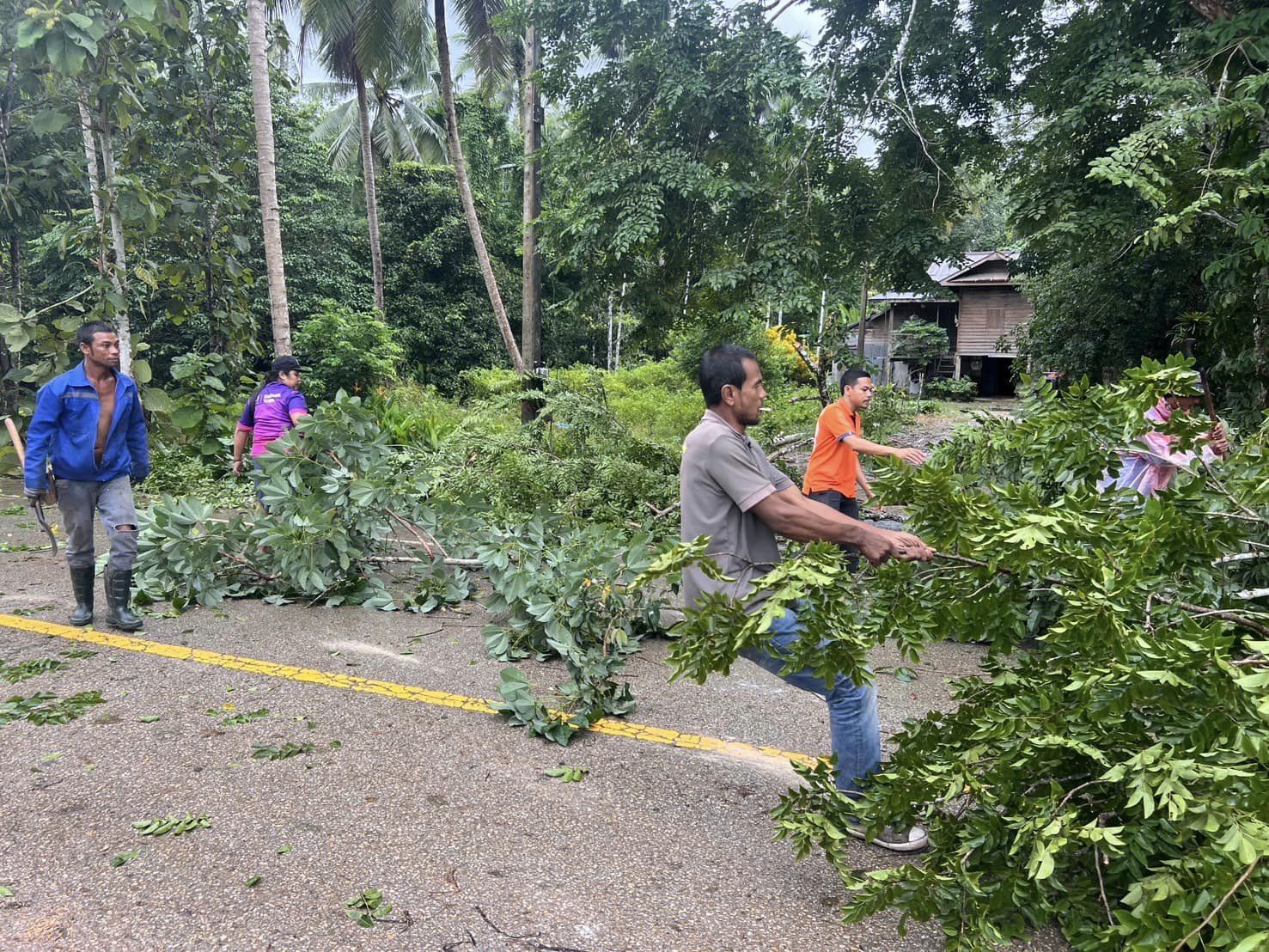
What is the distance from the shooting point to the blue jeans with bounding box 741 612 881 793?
298cm

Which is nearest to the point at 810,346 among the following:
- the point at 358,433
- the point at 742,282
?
the point at 742,282

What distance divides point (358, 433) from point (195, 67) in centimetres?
758

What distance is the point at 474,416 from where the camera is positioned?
34.9ft

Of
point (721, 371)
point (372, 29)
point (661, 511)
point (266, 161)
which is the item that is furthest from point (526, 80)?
point (721, 371)

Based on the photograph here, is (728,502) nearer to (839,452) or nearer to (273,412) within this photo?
(839,452)

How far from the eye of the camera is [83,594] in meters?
5.46

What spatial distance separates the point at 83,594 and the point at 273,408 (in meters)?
2.18

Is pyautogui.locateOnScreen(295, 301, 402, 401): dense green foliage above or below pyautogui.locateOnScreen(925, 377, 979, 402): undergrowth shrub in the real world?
above

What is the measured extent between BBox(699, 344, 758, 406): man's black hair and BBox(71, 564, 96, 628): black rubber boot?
447 cm

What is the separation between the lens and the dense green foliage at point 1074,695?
6.48 ft

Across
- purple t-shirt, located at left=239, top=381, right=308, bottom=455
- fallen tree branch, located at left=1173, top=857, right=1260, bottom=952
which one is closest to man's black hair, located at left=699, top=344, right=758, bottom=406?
fallen tree branch, located at left=1173, top=857, right=1260, bottom=952

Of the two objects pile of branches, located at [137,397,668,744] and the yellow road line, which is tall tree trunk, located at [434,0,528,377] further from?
the yellow road line

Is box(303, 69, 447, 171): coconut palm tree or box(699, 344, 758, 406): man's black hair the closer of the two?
box(699, 344, 758, 406): man's black hair

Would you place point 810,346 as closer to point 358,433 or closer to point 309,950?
point 358,433
